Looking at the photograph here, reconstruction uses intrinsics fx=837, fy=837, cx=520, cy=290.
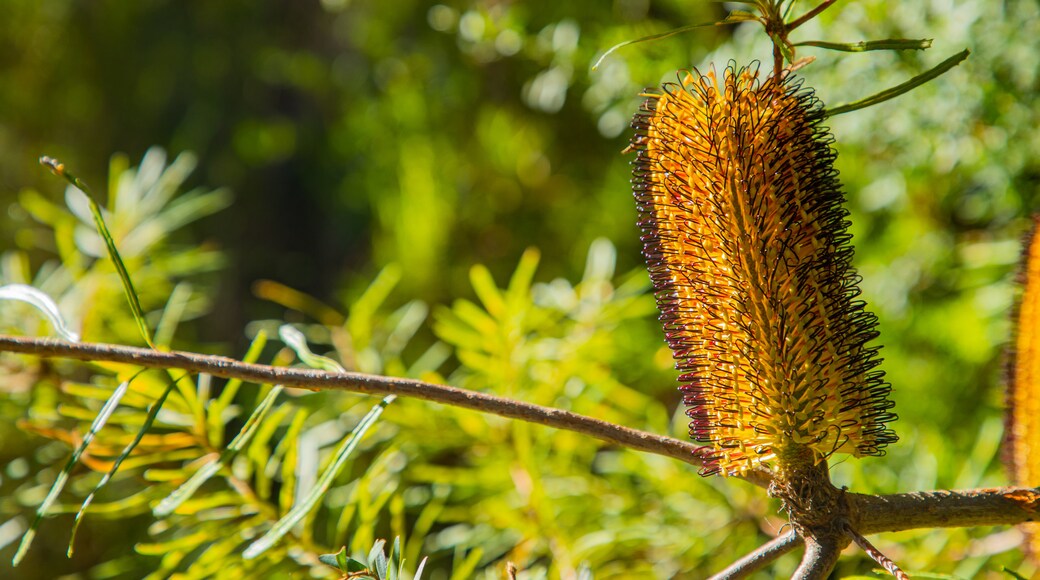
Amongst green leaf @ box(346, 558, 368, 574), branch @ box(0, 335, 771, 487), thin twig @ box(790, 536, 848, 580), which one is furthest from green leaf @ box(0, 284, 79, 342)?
thin twig @ box(790, 536, 848, 580)

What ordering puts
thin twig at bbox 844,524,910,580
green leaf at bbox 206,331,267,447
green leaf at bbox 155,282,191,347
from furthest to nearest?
green leaf at bbox 155,282,191,347 → green leaf at bbox 206,331,267,447 → thin twig at bbox 844,524,910,580

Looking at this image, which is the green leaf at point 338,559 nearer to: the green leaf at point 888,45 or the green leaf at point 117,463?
the green leaf at point 117,463

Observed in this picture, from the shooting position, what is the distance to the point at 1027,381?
0.28 metres

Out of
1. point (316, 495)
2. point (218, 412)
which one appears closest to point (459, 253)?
point (218, 412)

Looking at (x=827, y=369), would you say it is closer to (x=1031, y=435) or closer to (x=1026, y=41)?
(x=1031, y=435)

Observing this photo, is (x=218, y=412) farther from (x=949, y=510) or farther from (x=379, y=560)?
(x=949, y=510)

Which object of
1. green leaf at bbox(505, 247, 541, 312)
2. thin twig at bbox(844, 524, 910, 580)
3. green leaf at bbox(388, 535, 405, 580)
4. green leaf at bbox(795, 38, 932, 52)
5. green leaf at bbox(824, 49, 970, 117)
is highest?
green leaf at bbox(505, 247, 541, 312)

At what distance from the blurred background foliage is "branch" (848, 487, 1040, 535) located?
130 millimetres

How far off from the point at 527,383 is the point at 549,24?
0.98ft

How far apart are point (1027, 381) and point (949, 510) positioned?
79 mm

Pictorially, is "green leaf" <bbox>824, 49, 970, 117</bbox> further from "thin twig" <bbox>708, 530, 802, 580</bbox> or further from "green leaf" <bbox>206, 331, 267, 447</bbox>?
"green leaf" <bbox>206, 331, 267, 447</bbox>

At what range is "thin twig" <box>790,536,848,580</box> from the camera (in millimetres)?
229

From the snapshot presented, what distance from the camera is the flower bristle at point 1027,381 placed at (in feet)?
0.91

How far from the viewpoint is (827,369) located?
0.24 meters
